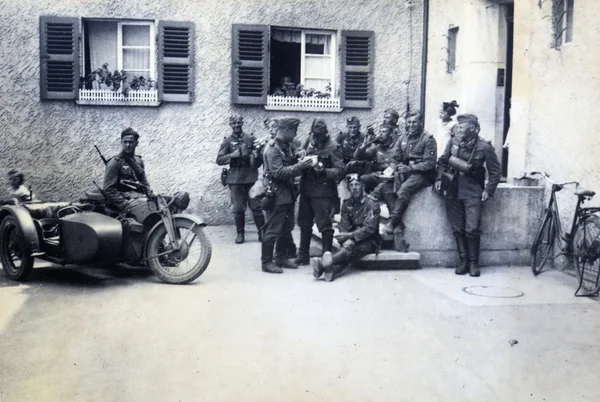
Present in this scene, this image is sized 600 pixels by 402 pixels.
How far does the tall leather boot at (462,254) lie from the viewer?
9.25 m

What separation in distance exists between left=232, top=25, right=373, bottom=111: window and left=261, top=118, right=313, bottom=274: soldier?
441 cm

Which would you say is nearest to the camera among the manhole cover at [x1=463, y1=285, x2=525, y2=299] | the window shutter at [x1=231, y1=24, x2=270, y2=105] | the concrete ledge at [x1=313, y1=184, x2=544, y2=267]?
the manhole cover at [x1=463, y1=285, x2=525, y2=299]

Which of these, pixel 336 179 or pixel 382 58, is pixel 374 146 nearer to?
pixel 336 179

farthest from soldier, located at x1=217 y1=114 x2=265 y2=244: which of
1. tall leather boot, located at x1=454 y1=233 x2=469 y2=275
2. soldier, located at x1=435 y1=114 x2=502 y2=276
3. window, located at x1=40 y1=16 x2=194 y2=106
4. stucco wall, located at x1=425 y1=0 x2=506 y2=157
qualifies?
stucco wall, located at x1=425 y1=0 x2=506 y2=157

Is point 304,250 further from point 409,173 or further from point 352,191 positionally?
point 409,173

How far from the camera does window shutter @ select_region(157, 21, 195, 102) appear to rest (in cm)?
1314

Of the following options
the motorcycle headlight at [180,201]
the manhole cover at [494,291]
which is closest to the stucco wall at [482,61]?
the manhole cover at [494,291]

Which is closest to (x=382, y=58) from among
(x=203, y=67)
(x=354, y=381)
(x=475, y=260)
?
(x=203, y=67)

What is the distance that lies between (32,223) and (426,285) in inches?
184

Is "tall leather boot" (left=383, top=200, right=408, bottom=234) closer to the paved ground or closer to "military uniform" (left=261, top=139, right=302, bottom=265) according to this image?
the paved ground

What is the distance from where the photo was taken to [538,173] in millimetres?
9797

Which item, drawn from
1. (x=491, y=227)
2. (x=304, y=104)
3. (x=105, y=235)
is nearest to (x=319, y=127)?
(x=491, y=227)

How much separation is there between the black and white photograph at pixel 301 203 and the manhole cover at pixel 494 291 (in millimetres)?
56

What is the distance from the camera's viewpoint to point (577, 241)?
27.9ft
